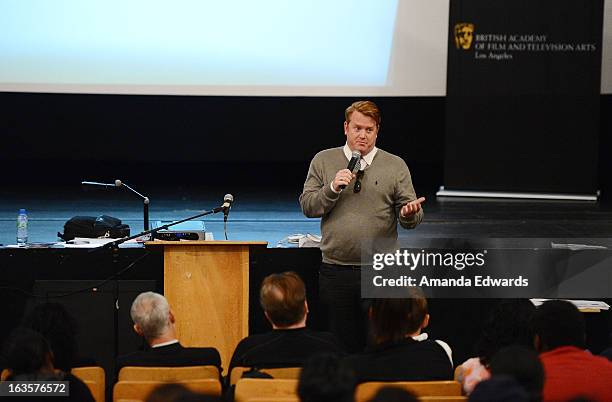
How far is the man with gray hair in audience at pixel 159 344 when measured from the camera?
350 cm

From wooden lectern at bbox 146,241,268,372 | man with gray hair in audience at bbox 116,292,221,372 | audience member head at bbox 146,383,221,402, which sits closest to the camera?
audience member head at bbox 146,383,221,402

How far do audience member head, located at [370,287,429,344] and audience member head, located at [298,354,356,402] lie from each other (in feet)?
3.19

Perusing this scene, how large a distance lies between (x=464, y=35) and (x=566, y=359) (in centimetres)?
613

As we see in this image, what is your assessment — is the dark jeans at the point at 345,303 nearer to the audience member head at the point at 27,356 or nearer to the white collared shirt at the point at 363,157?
the white collared shirt at the point at 363,157

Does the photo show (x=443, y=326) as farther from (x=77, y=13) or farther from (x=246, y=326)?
→ (x=77, y=13)

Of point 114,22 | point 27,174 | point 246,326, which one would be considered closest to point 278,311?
point 246,326

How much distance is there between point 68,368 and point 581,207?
19.6 ft

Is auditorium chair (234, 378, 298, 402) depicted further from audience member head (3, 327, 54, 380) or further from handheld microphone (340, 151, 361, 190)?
handheld microphone (340, 151, 361, 190)

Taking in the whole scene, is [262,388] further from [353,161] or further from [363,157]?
[363,157]

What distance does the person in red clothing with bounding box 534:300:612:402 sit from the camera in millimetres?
3076

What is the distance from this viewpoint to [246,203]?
8.70 metres

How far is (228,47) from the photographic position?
907 cm

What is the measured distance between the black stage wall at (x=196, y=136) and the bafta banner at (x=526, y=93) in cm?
136

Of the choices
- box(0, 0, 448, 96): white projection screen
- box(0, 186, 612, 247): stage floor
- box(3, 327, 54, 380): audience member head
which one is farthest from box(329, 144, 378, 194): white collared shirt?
box(0, 0, 448, 96): white projection screen
